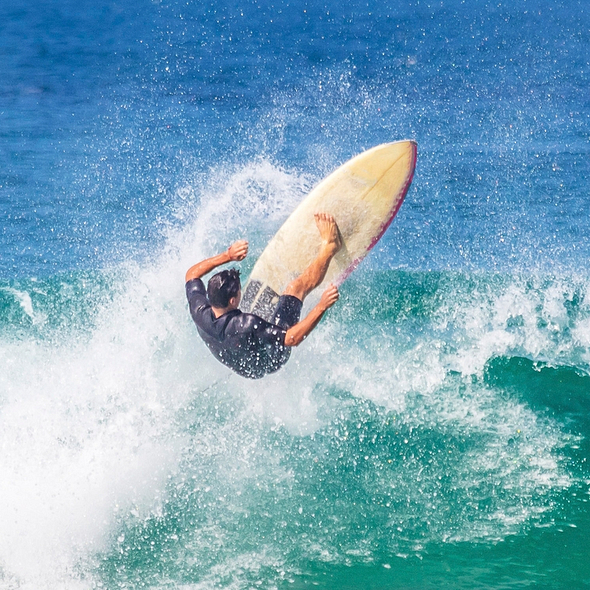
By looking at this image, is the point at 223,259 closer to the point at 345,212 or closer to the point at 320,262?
the point at 320,262

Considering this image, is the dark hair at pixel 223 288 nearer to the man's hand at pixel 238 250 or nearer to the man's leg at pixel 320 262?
the man's hand at pixel 238 250

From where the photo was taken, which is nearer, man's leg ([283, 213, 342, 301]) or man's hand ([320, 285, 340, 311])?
man's hand ([320, 285, 340, 311])

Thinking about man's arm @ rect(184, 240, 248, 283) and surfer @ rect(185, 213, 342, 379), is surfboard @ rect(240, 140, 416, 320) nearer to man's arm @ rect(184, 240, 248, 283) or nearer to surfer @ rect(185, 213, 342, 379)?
surfer @ rect(185, 213, 342, 379)

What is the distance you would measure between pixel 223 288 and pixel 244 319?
0.30 meters

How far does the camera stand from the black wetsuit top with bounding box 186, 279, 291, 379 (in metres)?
5.00

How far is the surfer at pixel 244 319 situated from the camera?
4.98m

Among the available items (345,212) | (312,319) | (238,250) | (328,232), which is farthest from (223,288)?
(345,212)

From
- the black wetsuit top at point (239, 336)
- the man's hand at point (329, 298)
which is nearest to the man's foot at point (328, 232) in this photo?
the man's hand at point (329, 298)

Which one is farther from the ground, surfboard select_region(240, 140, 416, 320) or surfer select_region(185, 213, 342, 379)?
surfboard select_region(240, 140, 416, 320)

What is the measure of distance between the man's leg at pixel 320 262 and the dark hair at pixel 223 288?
21.8 inches

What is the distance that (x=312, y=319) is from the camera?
490 cm

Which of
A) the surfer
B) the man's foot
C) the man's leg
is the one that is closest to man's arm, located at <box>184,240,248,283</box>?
the surfer

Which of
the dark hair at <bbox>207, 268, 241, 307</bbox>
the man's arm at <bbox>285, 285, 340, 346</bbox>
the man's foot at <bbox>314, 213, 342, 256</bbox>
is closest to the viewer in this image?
the man's arm at <bbox>285, 285, 340, 346</bbox>

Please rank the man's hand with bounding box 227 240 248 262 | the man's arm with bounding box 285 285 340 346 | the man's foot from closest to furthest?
the man's arm with bounding box 285 285 340 346 < the man's hand with bounding box 227 240 248 262 < the man's foot
